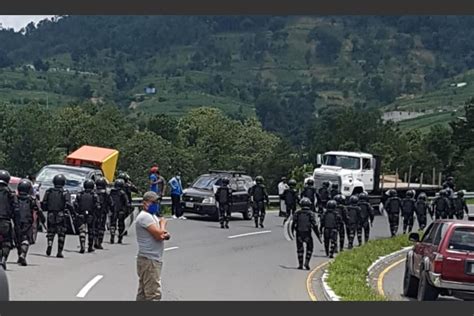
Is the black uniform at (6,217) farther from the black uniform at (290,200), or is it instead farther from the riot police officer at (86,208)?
the black uniform at (290,200)

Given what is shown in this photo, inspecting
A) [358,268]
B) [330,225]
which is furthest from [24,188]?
[330,225]

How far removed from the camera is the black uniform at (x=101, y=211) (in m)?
23.0

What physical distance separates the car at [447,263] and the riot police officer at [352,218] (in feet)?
29.9

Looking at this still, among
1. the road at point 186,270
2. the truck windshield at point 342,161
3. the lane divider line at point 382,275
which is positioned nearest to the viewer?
the road at point 186,270

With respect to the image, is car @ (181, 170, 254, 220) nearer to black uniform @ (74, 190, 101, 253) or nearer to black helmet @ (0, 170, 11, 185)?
black uniform @ (74, 190, 101, 253)

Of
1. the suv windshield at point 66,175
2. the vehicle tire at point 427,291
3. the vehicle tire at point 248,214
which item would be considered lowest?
the vehicle tire at point 248,214

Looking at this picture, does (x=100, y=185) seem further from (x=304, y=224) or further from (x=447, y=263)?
(x=447, y=263)

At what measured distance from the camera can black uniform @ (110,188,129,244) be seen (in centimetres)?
2422

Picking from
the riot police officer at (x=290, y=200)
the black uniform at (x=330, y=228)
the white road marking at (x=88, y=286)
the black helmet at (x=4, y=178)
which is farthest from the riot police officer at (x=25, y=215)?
the riot police officer at (x=290, y=200)

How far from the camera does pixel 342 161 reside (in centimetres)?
4172

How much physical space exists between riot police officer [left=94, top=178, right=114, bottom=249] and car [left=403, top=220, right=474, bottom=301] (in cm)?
838

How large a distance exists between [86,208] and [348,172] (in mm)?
20788

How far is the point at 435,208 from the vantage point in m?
34.5

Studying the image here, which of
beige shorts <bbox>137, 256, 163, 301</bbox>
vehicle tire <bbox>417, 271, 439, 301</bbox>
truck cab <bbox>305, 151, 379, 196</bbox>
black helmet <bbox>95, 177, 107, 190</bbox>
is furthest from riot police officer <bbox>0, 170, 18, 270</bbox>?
truck cab <bbox>305, 151, 379, 196</bbox>
